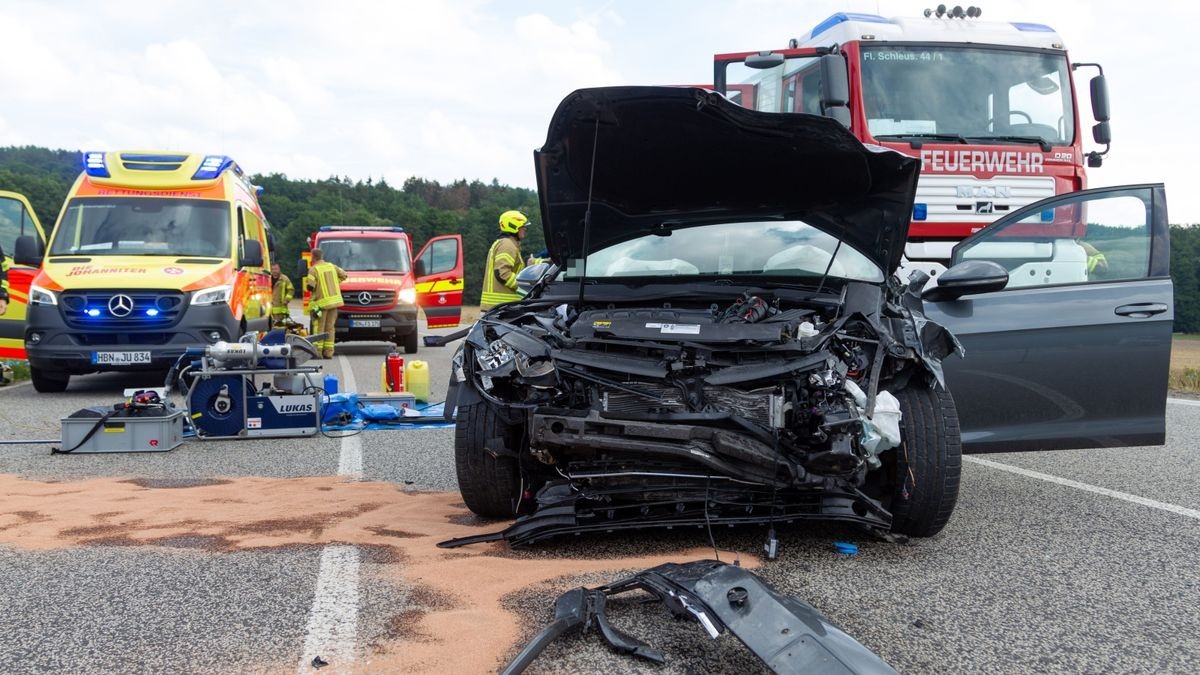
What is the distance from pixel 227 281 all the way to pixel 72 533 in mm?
7175

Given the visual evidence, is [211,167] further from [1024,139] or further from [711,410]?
[711,410]

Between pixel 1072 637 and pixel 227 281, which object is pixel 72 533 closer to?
pixel 1072 637

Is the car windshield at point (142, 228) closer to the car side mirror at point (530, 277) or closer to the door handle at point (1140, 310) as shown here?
the car side mirror at point (530, 277)

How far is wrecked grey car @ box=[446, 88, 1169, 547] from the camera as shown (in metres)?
4.07

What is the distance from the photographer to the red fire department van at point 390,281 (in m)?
18.2

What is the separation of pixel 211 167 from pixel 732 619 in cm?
1104

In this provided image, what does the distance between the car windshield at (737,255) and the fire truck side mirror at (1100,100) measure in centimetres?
698

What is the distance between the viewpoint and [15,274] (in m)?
12.3

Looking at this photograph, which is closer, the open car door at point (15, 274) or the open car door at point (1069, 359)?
the open car door at point (1069, 359)

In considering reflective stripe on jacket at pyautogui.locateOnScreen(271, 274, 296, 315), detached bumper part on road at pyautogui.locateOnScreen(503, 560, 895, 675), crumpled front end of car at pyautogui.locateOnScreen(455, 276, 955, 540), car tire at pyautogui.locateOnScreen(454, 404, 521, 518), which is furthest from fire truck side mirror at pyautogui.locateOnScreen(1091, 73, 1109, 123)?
reflective stripe on jacket at pyautogui.locateOnScreen(271, 274, 296, 315)

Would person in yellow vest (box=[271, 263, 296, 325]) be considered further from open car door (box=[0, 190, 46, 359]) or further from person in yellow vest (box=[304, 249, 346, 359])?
open car door (box=[0, 190, 46, 359])

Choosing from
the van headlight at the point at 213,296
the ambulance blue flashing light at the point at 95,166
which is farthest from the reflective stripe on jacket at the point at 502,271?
the ambulance blue flashing light at the point at 95,166

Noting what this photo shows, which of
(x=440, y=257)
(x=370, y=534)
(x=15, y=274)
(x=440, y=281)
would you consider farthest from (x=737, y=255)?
(x=440, y=257)

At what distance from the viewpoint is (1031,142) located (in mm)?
10469
